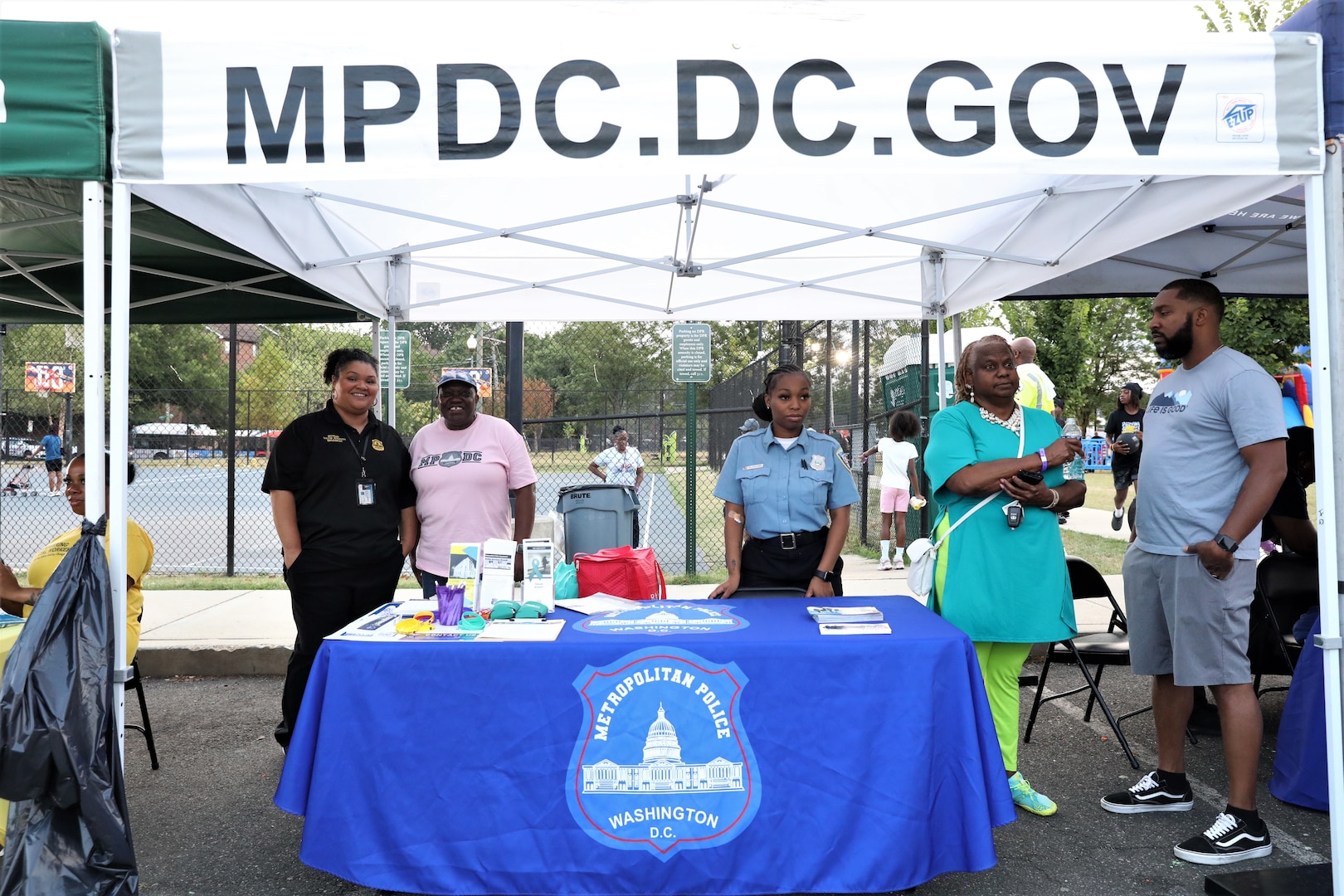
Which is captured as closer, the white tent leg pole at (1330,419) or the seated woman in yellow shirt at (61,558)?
the white tent leg pole at (1330,419)

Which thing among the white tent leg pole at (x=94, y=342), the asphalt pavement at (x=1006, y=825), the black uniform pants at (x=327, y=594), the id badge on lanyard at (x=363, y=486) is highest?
the white tent leg pole at (x=94, y=342)

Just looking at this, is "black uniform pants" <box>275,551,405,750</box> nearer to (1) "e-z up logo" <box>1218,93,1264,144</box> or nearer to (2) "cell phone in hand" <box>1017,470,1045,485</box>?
(2) "cell phone in hand" <box>1017,470,1045,485</box>

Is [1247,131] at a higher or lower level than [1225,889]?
higher

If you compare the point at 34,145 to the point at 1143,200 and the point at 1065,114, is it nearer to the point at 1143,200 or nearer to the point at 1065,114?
the point at 1065,114

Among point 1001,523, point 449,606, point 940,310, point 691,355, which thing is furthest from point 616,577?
point 691,355

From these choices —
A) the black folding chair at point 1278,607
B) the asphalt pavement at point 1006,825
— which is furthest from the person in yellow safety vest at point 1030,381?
the asphalt pavement at point 1006,825

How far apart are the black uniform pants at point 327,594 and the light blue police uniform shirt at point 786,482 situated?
143cm

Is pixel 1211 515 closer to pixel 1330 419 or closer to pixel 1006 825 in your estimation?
pixel 1330 419

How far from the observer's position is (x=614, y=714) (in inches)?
102

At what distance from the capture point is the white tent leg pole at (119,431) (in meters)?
2.62

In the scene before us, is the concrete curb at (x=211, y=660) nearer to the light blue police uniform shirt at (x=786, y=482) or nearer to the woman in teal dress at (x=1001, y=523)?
the light blue police uniform shirt at (x=786, y=482)

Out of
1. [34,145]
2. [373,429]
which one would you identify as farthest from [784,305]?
[34,145]

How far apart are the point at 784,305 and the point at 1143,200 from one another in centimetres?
248

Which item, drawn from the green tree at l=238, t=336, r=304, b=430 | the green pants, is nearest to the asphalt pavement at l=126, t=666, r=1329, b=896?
the green pants
